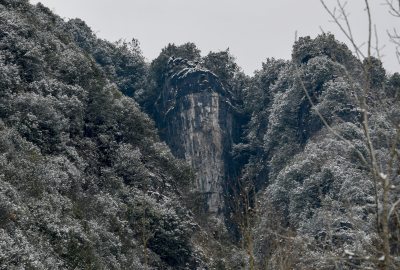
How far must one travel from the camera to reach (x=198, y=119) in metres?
39.3

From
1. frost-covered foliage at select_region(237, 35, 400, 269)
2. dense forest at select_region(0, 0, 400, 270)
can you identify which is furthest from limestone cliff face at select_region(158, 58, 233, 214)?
frost-covered foliage at select_region(237, 35, 400, 269)

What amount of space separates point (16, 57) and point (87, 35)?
1857 centimetres

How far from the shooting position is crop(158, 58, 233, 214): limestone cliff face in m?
38.4

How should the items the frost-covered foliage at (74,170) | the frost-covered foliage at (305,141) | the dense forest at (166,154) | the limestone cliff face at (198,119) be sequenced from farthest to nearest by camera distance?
1. the limestone cliff face at (198,119)
2. the frost-covered foliage at (305,141)
3. the frost-covered foliage at (74,170)
4. the dense forest at (166,154)

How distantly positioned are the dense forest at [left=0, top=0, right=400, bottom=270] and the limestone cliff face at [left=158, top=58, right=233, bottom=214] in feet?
0.30

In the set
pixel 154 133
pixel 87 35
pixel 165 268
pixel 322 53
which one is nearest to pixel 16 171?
pixel 165 268

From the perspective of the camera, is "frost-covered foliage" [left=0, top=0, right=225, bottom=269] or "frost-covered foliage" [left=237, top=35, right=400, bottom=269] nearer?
"frost-covered foliage" [left=0, top=0, right=225, bottom=269]

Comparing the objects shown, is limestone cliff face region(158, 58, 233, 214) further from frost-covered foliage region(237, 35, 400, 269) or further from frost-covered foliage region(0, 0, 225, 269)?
frost-covered foliage region(0, 0, 225, 269)

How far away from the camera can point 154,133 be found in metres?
29.1

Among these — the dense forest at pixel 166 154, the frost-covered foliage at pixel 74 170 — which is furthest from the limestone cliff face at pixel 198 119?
the frost-covered foliage at pixel 74 170

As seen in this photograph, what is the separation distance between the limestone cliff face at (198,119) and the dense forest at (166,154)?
9 cm

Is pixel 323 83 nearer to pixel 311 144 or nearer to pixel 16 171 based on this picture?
pixel 311 144

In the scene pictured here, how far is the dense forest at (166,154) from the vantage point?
15.3 meters

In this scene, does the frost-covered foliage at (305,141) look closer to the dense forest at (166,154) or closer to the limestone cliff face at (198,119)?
the dense forest at (166,154)
